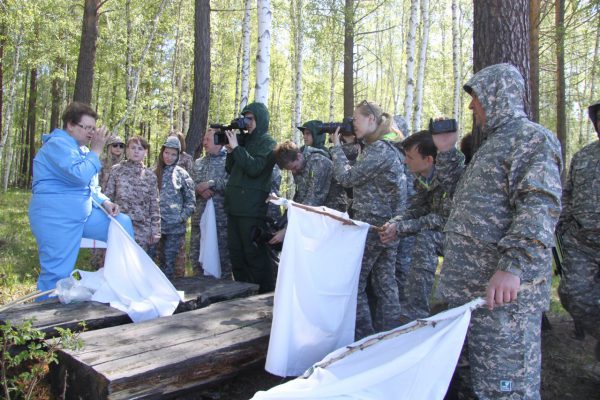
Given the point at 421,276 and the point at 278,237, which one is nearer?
the point at 421,276

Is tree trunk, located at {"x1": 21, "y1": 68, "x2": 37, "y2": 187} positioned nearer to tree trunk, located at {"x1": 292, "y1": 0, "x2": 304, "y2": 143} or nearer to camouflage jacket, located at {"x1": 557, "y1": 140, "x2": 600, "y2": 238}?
tree trunk, located at {"x1": 292, "y1": 0, "x2": 304, "y2": 143}

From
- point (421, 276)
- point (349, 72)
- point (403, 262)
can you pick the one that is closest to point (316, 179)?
Answer: point (403, 262)

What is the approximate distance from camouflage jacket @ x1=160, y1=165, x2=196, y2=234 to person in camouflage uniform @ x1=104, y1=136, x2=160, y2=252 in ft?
1.05

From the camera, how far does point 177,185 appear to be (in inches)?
216

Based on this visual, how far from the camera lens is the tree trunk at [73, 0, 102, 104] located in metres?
9.65

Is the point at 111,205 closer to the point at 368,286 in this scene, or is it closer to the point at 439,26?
Answer: the point at 368,286

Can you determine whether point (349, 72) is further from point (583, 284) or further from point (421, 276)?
point (583, 284)

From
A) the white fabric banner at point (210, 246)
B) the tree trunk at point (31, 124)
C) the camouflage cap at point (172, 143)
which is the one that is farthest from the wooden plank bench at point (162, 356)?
the tree trunk at point (31, 124)

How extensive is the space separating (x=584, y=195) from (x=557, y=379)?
135 centimetres

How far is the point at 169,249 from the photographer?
18.1 feet

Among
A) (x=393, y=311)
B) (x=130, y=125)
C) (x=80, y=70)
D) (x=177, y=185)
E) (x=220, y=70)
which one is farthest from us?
(x=220, y=70)

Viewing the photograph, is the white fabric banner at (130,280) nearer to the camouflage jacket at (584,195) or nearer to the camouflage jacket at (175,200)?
the camouflage jacket at (175,200)

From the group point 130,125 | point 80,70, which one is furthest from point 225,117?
point 80,70

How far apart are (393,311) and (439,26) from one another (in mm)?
23836
